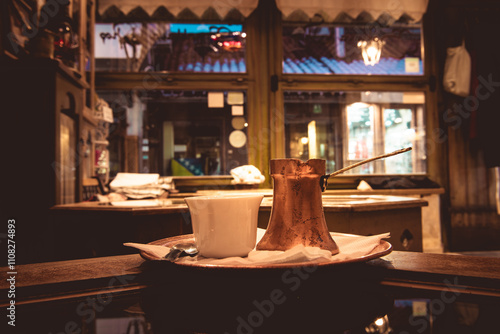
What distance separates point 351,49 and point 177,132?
2.15 m

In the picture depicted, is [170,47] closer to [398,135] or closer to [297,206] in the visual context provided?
[398,135]

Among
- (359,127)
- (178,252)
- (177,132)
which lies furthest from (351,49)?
(178,252)

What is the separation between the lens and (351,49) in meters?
3.96

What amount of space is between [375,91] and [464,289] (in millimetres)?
3642

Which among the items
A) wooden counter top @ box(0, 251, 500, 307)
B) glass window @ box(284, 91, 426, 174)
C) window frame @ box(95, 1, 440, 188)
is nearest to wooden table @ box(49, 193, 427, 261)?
wooden counter top @ box(0, 251, 500, 307)

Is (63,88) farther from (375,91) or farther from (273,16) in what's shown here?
(375,91)

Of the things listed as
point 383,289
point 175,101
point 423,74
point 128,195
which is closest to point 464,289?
point 383,289

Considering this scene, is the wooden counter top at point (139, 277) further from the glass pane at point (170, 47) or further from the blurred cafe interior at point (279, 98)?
the glass pane at point (170, 47)

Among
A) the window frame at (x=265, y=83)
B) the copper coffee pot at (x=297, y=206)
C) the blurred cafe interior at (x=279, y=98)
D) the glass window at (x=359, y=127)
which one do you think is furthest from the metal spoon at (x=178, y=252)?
the glass window at (x=359, y=127)

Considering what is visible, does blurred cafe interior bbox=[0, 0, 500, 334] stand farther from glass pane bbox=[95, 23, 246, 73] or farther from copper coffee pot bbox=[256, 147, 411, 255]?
copper coffee pot bbox=[256, 147, 411, 255]

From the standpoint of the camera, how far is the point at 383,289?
57 cm

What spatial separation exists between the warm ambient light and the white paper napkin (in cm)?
356

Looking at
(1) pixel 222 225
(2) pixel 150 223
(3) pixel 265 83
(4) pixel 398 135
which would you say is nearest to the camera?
(1) pixel 222 225

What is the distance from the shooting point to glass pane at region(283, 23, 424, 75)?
387cm
